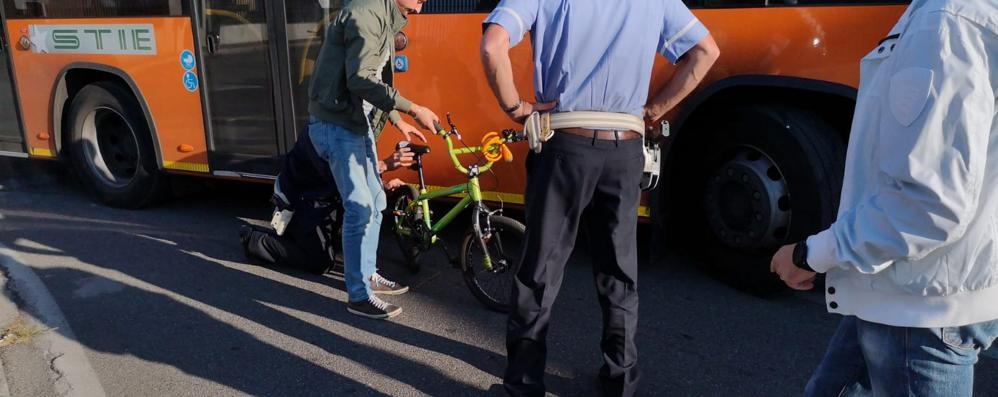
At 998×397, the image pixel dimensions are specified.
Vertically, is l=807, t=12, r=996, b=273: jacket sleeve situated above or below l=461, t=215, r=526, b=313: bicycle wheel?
above

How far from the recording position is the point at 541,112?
258 cm

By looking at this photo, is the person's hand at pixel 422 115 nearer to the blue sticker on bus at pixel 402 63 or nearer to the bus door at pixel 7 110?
the blue sticker on bus at pixel 402 63

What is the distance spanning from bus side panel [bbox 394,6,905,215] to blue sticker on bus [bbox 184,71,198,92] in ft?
5.15

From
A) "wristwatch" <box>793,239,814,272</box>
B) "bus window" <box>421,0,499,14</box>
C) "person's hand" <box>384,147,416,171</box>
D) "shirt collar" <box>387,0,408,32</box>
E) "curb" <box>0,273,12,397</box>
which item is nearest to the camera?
"wristwatch" <box>793,239,814,272</box>

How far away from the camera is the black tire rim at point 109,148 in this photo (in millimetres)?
6172

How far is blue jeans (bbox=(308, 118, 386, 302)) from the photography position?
144 inches

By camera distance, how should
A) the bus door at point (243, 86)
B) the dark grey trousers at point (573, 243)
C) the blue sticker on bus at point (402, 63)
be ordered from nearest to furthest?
the dark grey trousers at point (573, 243), the blue sticker on bus at point (402, 63), the bus door at point (243, 86)

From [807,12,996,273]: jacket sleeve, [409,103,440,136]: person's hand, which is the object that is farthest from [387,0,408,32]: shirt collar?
[807,12,996,273]: jacket sleeve

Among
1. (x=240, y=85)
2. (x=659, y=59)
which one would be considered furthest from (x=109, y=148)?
(x=659, y=59)

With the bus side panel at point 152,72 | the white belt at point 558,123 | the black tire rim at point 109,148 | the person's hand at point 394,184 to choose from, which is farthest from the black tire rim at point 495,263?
the black tire rim at point 109,148

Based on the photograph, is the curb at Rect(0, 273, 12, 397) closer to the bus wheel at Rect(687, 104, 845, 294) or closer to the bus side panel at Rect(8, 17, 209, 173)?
the bus side panel at Rect(8, 17, 209, 173)

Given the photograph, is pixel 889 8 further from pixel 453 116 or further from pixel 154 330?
pixel 154 330

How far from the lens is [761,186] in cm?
378

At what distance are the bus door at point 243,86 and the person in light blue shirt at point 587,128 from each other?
2.92 metres
